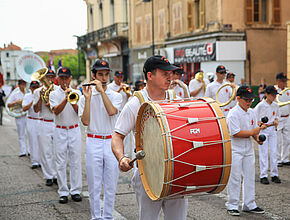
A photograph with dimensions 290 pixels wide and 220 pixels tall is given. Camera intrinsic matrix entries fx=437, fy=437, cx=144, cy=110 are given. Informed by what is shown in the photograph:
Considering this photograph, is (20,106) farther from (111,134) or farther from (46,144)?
(111,134)

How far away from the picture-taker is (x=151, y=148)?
12.4 ft

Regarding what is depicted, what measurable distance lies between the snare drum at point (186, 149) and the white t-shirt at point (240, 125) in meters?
2.95

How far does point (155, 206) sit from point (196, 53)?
23728mm

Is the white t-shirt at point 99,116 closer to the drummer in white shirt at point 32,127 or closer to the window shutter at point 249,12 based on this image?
the drummer in white shirt at point 32,127

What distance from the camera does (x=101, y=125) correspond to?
20.0 feet

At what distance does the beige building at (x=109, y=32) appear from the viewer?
1585 inches

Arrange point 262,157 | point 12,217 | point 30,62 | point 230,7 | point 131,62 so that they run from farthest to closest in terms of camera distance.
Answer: point 131,62
point 230,7
point 30,62
point 262,157
point 12,217

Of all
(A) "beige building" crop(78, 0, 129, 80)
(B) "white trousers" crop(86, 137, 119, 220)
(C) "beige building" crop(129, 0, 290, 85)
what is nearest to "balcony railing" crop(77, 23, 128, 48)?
(A) "beige building" crop(78, 0, 129, 80)

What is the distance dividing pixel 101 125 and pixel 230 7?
66.1ft

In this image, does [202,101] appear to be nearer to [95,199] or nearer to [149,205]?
[149,205]

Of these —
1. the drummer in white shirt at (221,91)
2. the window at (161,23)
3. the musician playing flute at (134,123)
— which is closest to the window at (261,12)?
the window at (161,23)

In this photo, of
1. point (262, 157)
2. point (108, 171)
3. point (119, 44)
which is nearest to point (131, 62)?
point (119, 44)

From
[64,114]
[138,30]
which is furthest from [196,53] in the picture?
[64,114]

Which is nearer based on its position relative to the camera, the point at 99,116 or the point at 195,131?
the point at 195,131
